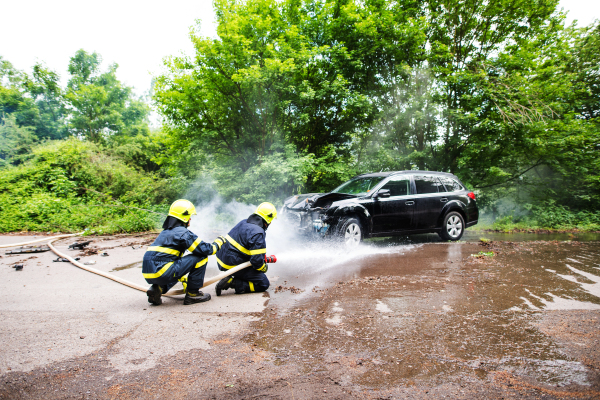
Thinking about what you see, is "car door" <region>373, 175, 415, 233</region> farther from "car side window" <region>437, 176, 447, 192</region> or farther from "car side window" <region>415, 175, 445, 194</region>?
"car side window" <region>437, 176, 447, 192</region>

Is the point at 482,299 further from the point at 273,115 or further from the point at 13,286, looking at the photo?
the point at 273,115

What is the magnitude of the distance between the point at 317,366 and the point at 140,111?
39.4m

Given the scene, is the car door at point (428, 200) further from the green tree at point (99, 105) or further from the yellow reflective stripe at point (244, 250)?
the green tree at point (99, 105)

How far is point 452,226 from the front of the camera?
8.60 meters

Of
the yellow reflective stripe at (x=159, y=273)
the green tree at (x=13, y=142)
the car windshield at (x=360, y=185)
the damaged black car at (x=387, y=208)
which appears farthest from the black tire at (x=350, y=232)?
the green tree at (x=13, y=142)

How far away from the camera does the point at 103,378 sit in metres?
2.41

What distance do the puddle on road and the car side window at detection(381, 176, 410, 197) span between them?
212 centimetres

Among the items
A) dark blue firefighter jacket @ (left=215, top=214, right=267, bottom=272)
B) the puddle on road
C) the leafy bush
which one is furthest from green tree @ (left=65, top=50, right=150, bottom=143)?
the puddle on road

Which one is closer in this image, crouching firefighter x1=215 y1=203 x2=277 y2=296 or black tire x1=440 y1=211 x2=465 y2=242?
crouching firefighter x1=215 y1=203 x2=277 y2=296

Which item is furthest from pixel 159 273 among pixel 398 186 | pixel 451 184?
pixel 451 184

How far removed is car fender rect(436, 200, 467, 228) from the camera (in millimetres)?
8422

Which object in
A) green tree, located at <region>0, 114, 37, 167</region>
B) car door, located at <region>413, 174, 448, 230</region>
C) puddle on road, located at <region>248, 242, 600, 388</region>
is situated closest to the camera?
puddle on road, located at <region>248, 242, 600, 388</region>

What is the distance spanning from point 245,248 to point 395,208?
4.48 meters

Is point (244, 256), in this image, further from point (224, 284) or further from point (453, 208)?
point (453, 208)
